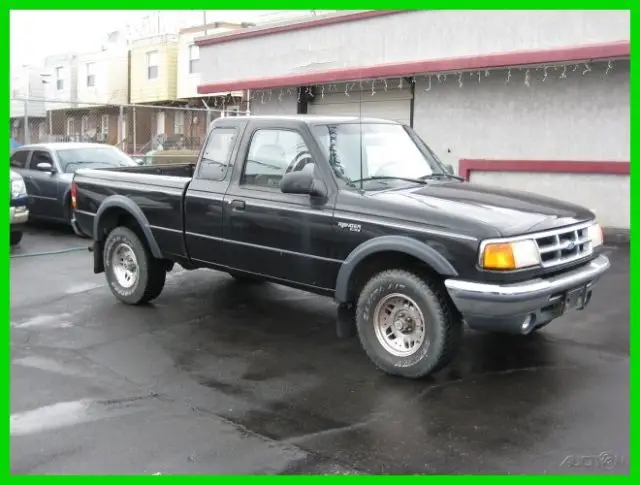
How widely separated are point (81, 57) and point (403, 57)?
3229cm

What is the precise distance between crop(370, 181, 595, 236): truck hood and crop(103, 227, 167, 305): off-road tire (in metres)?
2.94

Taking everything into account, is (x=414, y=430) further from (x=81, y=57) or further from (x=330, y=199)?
(x=81, y=57)

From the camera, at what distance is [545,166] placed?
12.3 m

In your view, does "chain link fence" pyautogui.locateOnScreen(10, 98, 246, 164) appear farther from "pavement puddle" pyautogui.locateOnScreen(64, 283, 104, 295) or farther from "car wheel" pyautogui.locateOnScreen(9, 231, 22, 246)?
"pavement puddle" pyautogui.locateOnScreen(64, 283, 104, 295)

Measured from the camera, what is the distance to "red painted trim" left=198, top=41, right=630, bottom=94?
10922 mm

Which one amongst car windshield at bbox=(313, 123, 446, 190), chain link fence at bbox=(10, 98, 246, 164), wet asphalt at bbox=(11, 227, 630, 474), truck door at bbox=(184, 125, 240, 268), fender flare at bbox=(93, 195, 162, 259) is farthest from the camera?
chain link fence at bbox=(10, 98, 246, 164)

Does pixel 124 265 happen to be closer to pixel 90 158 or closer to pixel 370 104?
pixel 90 158

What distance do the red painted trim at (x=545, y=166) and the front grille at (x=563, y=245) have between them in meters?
6.59

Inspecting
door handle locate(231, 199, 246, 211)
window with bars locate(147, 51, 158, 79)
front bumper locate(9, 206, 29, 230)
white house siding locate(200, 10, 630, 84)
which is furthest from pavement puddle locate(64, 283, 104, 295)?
window with bars locate(147, 51, 158, 79)

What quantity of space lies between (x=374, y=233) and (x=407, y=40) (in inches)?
363

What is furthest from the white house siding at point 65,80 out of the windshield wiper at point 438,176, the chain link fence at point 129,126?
the windshield wiper at point 438,176

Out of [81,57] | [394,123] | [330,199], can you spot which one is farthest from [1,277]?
[81,57]

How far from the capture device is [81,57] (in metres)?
40.9

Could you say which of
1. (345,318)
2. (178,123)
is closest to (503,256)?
(345,318)
